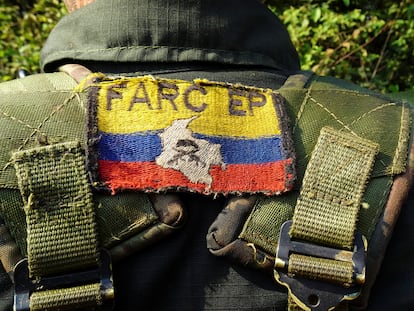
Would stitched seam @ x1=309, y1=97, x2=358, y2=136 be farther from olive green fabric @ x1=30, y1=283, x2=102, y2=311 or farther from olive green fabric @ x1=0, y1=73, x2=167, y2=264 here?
olive green fabric @ x1=30, y1=283, x2=102, y2=311

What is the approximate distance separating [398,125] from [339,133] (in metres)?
0.14

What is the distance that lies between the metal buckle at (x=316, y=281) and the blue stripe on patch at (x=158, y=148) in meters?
0.13

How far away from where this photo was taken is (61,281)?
0.88 m

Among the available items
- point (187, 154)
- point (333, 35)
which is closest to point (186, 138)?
point (187, 154)

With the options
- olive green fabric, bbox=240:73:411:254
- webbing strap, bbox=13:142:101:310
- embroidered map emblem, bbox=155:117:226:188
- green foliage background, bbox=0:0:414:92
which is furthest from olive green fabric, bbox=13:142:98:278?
green foliage background, bbox=0:0:414:92

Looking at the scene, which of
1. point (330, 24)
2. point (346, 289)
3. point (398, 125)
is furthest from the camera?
point (330, 24)

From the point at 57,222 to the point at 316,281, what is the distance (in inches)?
16.1

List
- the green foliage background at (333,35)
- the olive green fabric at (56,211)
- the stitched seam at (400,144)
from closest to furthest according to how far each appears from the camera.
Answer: the olive green fabric at (56,211)
the stitched seam at (400,144)
the green foliage background at (333,35)

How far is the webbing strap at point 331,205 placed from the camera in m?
0.92

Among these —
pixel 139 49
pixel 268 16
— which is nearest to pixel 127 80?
pixel 139 49

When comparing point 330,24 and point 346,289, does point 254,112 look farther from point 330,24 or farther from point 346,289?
point 330,24

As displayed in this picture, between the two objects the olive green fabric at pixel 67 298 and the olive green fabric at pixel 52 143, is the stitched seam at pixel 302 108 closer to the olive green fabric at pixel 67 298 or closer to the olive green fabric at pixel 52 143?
the olive green fabric at pixel 52 143

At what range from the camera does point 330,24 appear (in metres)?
3.02

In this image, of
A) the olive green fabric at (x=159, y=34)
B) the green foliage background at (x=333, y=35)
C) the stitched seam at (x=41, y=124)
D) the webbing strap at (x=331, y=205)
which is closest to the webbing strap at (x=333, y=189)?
the webbing strap at (x=331, y=205)
